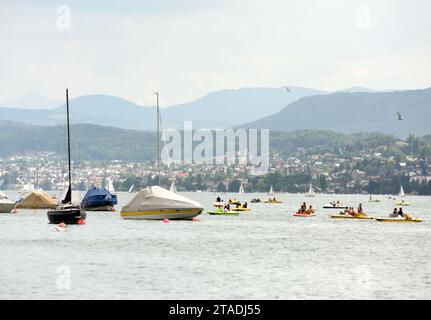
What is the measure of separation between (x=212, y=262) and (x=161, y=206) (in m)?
48.3

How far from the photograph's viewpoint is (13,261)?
2992 inches

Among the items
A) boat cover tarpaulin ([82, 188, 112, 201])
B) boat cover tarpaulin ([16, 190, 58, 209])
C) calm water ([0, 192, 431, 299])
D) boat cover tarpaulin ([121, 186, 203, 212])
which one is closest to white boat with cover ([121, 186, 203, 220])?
boat cover tarpaulin ([121, 186, 203, 212])

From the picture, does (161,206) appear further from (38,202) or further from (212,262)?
(38,202)

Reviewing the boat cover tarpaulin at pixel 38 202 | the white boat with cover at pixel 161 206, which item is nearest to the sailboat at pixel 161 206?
the white boat with cover at pixel 161 206

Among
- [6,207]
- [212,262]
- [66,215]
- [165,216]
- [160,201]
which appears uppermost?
[160,201]

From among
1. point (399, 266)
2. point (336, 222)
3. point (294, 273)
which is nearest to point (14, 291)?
point (294, 273)

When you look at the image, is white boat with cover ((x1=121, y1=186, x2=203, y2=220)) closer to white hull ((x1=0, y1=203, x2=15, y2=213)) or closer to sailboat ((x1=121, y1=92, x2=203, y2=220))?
sailboat ((x1=121, y1=92, x2=203, y2=220))

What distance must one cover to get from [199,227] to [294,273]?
56.5m

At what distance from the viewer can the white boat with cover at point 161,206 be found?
12516 centimetres

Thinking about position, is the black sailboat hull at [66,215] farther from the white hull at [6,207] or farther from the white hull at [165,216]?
the white hull at [6,207]

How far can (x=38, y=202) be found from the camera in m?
186

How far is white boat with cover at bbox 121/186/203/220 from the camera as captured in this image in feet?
411

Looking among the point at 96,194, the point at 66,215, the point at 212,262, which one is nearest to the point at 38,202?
the point at 96,194
